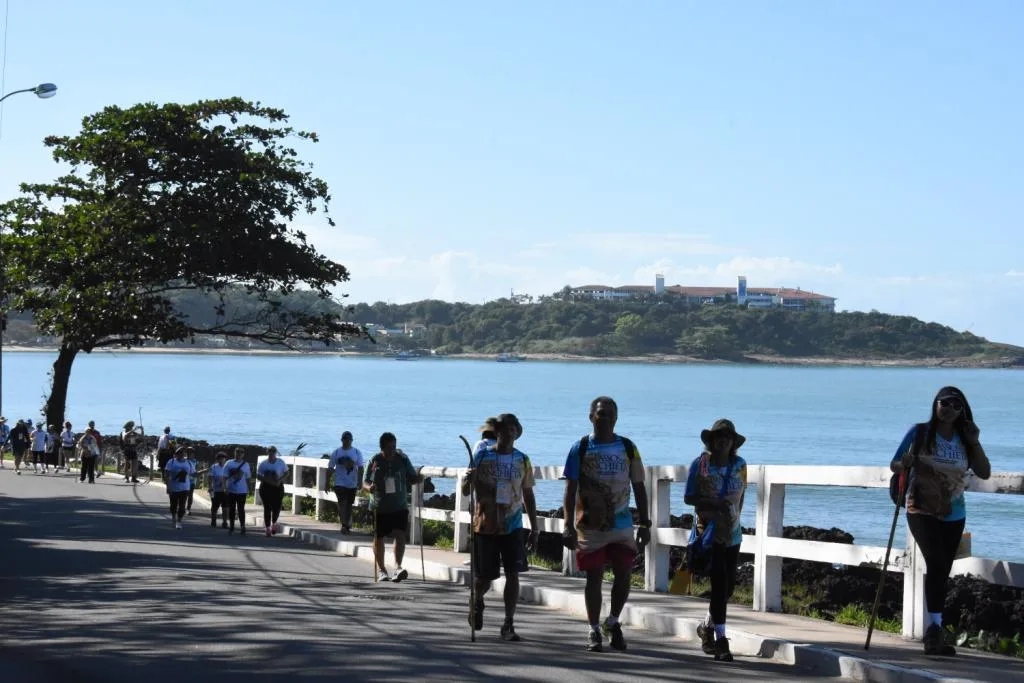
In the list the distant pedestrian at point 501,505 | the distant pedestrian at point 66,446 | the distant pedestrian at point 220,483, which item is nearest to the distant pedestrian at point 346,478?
the distant pedestrian at point 220,483

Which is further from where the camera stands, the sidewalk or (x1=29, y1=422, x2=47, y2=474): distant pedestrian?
(x1=29, y1=422, x2=47, y2=474): distant pedestrian

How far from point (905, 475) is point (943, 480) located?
0.80ft

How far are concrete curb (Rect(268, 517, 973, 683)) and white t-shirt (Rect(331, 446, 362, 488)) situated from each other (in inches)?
218

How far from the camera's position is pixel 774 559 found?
12.4 m

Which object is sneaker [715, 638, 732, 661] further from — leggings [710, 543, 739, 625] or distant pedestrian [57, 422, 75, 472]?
distant pedestrian [57, 422, 75, 472]

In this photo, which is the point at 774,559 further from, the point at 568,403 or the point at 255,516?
the point at 568,403

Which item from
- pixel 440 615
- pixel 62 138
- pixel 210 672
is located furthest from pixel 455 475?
pixel 62 138

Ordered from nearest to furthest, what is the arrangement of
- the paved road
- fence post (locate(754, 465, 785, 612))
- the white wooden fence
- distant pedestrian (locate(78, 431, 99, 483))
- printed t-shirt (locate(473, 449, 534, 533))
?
the paved road → the white wooden fence → printed t-shirt (locate(473, 449, 534, 533)) → fence post (locate(754, 465, 785, 612)) → distant pedestrian (locate(78, 431, 99, 483))

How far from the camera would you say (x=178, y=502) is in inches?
985

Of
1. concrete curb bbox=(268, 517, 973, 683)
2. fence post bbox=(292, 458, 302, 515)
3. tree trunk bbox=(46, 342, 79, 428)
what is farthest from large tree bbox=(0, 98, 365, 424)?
concrete curb bbox=(268, 517, 973, 683)

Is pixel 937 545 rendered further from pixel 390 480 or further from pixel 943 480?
pixel 390 480

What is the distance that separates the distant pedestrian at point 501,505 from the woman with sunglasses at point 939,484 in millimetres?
3037

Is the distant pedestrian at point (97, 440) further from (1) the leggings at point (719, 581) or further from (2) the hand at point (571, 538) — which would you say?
(1) the leggings at point (719, 581)

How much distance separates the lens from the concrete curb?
923 centimetres
